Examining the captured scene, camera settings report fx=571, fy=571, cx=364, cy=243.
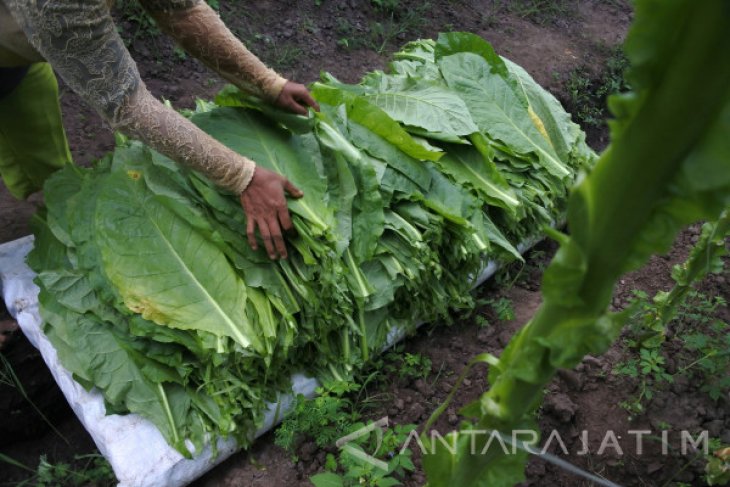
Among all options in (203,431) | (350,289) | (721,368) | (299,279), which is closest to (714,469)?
(721,368)

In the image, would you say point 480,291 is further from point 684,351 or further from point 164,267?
point 164,267

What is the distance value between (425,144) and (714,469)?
1.57m

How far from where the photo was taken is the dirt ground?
2.05 meters

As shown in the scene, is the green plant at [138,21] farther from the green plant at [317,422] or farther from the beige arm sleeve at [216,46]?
the green plant at [317,422]

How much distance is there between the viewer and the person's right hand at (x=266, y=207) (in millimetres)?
1942

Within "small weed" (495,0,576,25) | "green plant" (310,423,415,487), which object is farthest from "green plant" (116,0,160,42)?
"green plant" (310,423,415,487)

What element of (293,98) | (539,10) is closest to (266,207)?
(293,98)

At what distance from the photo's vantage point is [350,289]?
6.78ft

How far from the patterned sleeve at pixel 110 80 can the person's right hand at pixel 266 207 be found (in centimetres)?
4

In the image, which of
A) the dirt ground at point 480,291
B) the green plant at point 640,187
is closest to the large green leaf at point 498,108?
the dirt ground at point 480,291

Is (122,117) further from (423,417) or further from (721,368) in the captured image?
(721,368)

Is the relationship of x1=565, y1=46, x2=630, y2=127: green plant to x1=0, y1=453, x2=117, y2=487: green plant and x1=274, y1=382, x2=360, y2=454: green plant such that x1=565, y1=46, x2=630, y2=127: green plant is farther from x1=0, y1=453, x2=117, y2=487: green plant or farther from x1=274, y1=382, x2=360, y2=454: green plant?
x1=0, y1=453, x2=117, y2=487: green plant

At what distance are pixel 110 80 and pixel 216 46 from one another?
586 millimetres

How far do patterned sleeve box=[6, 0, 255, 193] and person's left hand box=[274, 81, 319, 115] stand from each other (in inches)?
17.7
